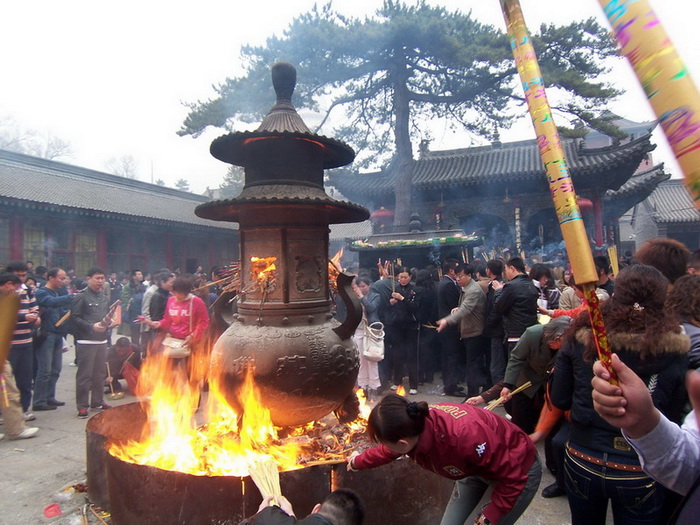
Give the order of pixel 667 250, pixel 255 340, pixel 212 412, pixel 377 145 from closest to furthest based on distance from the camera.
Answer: pixel 667 250 < pixel 255 340 < pixel 212 412 < pixel 377 145

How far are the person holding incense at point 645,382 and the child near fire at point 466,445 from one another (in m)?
0.31

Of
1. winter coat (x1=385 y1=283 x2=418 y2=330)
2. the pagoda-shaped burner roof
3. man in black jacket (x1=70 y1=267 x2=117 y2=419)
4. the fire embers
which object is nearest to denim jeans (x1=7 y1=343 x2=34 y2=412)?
man in black jacket (x1=70 y1=267 x2=117 y2=419)

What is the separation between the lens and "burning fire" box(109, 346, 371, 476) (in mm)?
3594

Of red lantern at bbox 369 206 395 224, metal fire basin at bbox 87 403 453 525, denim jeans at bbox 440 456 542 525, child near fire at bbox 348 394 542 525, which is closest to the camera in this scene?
child near fire at bbox 348 394 542 525

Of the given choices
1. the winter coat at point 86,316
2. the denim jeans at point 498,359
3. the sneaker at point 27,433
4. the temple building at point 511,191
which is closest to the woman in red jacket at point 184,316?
the winter coat at point 86,316

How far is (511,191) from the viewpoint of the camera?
16.8 metres

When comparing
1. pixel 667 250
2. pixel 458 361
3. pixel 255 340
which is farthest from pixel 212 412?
pixel 667 250

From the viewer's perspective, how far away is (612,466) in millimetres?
2182

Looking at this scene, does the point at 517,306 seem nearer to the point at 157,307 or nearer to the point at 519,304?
the point at 519,304

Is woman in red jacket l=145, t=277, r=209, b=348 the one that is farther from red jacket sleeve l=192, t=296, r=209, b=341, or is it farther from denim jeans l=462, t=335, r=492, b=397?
denim jeans l=462, t=335, r=492, b=397

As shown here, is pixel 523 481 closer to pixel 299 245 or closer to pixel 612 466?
pixel 612 466

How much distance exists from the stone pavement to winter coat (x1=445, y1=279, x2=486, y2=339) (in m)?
2.14

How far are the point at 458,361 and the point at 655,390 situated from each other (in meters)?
5.31

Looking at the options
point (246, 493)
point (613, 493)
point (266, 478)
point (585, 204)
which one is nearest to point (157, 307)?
point (246, 493)
